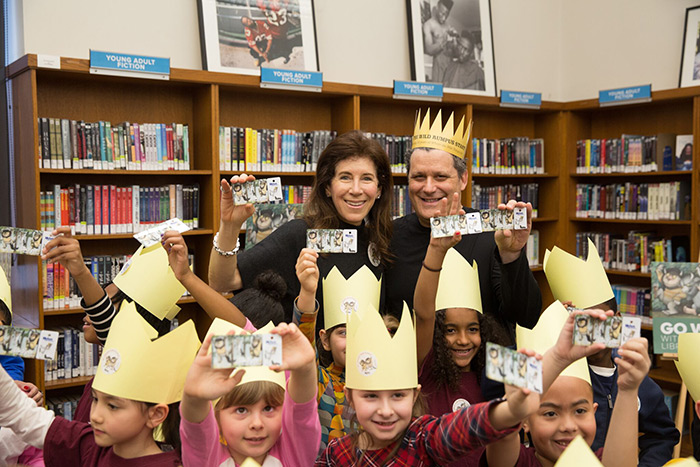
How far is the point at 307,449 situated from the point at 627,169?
428 cm

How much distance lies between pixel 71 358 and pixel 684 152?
167 inches

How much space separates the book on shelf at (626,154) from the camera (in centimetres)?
490

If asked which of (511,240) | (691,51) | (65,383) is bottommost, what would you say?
(65,383)

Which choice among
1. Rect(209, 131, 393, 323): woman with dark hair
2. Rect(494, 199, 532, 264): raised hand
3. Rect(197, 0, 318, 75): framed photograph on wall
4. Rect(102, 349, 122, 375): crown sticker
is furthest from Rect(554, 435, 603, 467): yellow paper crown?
Rect(197, 0, 318, 75): framed photograph on wall

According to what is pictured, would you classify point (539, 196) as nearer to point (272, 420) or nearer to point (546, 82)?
point (546, 82)

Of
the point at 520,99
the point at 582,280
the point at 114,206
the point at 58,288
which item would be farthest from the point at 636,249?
the point at 58,288

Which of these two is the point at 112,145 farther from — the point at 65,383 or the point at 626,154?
the point at 626,154

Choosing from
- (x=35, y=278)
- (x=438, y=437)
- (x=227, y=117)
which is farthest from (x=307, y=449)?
(x=227, y=117)

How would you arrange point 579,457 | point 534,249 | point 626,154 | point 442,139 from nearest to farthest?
point 579,457
point 442,139
point 626,154
point 534,249

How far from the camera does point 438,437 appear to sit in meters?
1.33

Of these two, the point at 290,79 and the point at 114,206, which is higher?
the point at 290,79

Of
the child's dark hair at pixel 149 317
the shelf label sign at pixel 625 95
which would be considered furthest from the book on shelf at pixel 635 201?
the child's dark hair at pixel 149 317

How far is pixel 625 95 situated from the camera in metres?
5.00

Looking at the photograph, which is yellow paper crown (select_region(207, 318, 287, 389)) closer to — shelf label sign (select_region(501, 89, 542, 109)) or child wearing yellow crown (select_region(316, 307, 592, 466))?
child wearing yellow crown (select_region(316, 307, 592, 466))
